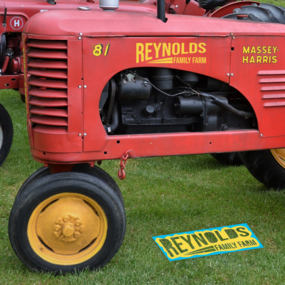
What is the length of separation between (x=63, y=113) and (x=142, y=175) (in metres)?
2.12

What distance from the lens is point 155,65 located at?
8.93 feet

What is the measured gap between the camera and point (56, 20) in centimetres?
251

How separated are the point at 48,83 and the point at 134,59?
1.72 feet

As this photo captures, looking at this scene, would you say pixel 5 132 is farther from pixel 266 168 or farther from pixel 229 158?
pixel 266 168

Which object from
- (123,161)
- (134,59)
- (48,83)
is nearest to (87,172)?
(123,161)

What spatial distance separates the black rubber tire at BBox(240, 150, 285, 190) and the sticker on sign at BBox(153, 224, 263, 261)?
0.76m

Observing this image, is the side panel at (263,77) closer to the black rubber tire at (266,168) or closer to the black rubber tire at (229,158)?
the black rubber tire at (266,168)

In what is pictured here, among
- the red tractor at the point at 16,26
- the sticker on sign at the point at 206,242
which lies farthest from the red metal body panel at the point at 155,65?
the red tractor at the point at 16,26

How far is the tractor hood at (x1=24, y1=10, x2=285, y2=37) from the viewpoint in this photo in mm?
2514

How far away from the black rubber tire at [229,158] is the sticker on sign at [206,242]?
150cm

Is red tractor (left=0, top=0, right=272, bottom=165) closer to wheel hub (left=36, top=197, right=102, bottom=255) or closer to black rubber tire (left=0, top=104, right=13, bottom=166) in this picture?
black rubber tire (left=0, top=104, right=13, bottom=166)

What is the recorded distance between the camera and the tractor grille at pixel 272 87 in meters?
3.00

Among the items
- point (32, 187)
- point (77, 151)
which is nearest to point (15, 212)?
point (32, 187)

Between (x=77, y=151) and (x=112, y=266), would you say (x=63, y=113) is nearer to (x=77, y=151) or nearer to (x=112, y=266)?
(x=77, y=151)
